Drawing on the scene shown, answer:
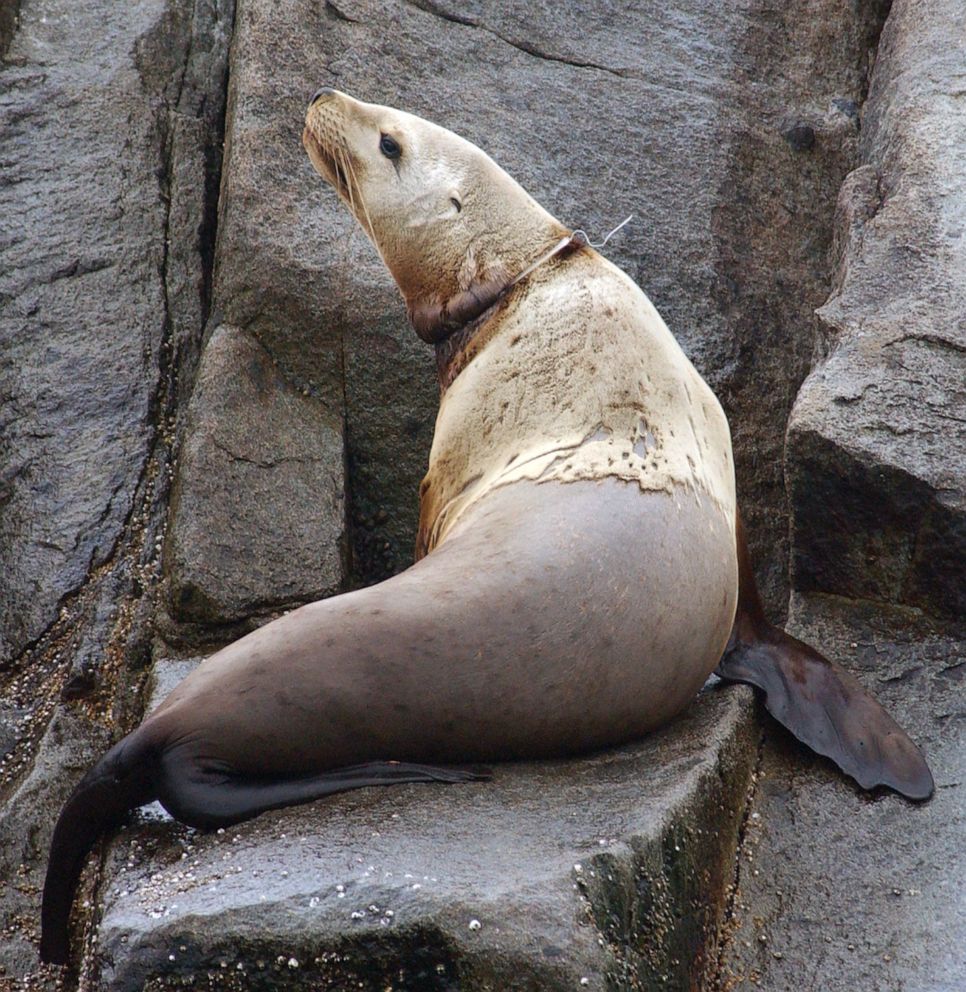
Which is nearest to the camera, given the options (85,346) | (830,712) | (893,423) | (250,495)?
(830,712)

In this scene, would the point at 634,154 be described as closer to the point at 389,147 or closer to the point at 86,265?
the point at 389,147

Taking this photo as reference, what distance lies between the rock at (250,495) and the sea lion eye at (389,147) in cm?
105

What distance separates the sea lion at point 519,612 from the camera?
3139mm

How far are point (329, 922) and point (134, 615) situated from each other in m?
2.36

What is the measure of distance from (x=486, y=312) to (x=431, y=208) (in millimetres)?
464

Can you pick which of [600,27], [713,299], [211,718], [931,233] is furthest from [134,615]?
[600,27]

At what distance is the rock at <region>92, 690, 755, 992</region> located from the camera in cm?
257

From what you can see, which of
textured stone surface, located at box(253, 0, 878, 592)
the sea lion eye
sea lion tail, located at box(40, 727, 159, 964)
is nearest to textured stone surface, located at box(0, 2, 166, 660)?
textured stone surface, located at box(253, 0, 878, 592)

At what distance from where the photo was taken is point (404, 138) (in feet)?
15.2

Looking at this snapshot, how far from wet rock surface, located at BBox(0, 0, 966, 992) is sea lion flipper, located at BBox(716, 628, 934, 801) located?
0.08 meters

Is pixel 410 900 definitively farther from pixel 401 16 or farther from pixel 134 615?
pixel 401 16

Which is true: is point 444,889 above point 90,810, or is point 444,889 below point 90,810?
above

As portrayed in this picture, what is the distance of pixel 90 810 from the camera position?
3.17 m

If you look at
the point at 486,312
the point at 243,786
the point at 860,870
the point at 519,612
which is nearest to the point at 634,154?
the point at 486,312
